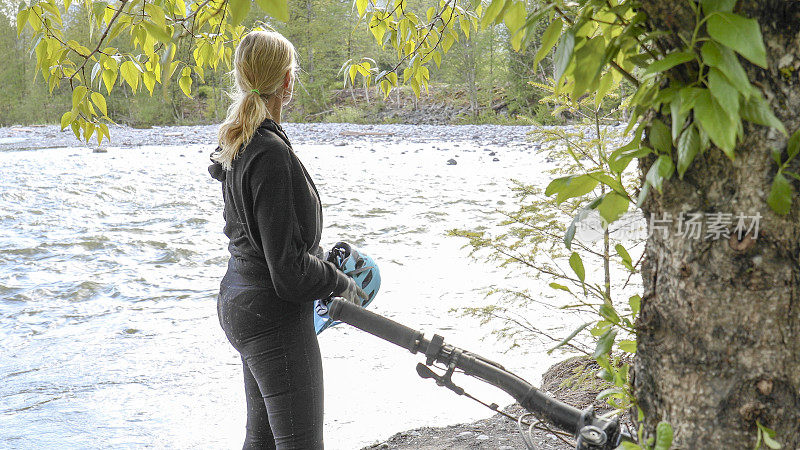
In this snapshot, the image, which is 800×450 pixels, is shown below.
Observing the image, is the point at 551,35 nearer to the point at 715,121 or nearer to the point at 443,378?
the point at 715,121

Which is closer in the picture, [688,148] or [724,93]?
[724,93]

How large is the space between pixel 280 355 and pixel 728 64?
182 cm

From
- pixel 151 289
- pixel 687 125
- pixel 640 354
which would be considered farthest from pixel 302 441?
pixel 151 289

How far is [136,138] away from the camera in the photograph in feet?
87.2

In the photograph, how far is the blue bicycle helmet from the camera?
2.59 m

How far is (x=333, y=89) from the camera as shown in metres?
43.0

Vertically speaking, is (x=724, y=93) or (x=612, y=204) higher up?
(x=724, y=93)

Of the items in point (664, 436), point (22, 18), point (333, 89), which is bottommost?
point (664, 436)

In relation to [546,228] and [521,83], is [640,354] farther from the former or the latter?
[521,83]

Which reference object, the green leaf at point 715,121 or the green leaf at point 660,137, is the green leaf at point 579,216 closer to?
the green leaf at point 660,137

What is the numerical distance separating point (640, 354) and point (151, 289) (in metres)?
7.19

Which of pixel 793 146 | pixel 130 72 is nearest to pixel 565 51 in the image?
pixel 793 146

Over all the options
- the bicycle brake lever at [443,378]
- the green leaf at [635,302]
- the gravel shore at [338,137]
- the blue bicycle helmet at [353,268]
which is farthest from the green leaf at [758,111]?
the gravel shore at [338,137]

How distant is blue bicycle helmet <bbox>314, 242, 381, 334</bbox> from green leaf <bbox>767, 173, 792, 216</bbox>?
1.66 metres
